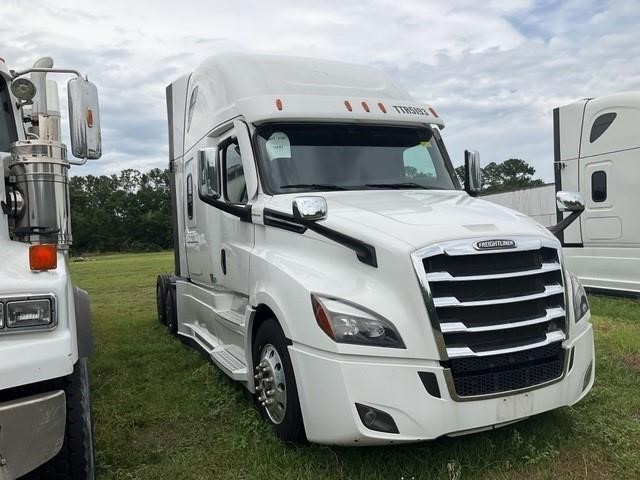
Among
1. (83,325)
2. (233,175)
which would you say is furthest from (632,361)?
(83,325)

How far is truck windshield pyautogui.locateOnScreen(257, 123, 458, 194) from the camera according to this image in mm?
4723

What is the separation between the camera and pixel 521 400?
358cm

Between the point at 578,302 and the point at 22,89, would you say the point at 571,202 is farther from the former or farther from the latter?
the point at 22,89

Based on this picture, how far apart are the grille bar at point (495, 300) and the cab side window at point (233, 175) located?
2089 mm

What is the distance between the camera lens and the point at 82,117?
12.3 ft

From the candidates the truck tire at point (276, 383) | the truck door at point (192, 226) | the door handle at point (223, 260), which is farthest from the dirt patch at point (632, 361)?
the truck door at point (192, 226)

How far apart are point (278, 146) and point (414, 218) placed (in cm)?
146

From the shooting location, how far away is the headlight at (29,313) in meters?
2.71

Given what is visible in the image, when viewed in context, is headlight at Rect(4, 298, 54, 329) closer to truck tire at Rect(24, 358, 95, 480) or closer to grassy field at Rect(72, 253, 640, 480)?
Answer: truck tire at Rect(24, 358, 95, 480)

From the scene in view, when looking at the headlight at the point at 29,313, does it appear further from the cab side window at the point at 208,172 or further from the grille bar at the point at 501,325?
the cab side window at the point at 208,172

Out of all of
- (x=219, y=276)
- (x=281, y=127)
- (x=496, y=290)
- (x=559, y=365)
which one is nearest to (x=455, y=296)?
(x=496, y=290)

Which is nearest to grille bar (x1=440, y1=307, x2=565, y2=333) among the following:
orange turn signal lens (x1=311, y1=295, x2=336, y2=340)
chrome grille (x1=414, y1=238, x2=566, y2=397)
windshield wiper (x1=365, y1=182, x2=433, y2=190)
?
chrome grille (x1=414, y1=238, x2=566, y2=397)

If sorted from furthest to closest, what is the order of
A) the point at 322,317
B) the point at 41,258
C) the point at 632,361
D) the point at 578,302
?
the point at 632,361 < the point at 578,302 < the point at 322,317 < the point at 41,258

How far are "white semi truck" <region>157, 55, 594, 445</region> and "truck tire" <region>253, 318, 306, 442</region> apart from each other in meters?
0.01
